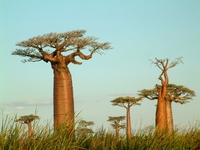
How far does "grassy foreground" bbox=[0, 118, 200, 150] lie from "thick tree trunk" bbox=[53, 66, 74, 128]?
11.9 feet

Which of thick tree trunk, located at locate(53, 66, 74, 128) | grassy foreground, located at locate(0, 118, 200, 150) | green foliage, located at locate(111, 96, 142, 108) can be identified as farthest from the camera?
green foliage, located at locate(111, 96, 142, 108)

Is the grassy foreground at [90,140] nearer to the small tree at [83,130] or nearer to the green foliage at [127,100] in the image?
the small tree at [83,130]

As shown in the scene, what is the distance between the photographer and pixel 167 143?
775 centimetres

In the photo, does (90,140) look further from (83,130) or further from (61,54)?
(61,54)

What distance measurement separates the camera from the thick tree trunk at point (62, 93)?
11633 millimetres

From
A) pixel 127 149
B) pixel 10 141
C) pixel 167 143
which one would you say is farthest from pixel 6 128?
pixel 167 143

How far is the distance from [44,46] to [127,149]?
6290mm

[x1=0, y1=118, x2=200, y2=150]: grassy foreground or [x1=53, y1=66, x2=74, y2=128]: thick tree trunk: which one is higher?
[x1=53, y1=66, x2=74, y2=128]: thick tree trunk

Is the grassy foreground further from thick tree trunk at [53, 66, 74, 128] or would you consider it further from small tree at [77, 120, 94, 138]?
thick tree trunk at [53, 66, 74, 128]

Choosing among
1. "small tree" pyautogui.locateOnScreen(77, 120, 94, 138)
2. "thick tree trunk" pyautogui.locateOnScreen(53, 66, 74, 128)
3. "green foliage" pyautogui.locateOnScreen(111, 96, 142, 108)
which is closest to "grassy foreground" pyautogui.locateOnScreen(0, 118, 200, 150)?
"small tree" pyautogui.locateOnScreen(77, 120, 94, 138)

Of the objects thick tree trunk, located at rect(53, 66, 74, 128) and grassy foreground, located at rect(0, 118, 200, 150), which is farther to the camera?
thick tree trunk, located at rect(53, 66, 74, 128)

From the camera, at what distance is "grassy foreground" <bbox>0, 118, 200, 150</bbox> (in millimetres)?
5707

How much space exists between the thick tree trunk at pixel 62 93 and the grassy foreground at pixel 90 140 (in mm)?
3639

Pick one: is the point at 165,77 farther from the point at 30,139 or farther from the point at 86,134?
the point at 30,139
